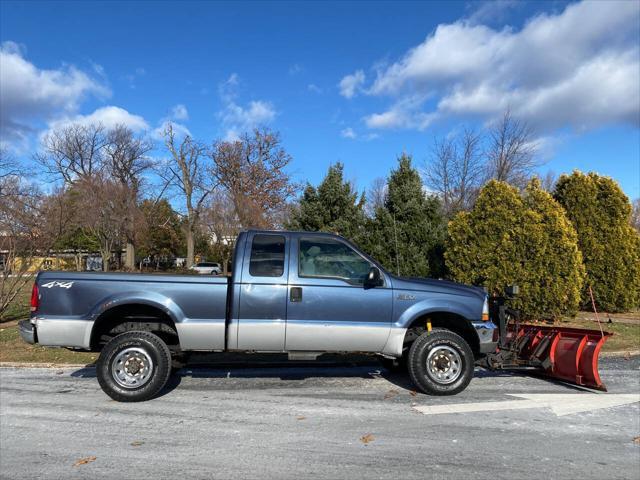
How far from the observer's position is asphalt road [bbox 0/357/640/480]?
396 cm

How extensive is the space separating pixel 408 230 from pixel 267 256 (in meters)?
8.74

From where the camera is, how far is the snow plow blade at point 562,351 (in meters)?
6.15

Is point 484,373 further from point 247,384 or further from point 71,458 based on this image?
point 71,458

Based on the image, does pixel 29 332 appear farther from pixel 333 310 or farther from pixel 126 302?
pixel 333 310

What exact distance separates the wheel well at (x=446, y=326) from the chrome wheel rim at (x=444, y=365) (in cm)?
36

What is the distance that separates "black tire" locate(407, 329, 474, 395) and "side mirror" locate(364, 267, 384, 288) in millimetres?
880

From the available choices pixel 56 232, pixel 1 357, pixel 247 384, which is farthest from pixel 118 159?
pixel 247 384

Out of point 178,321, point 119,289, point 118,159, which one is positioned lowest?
point 178,321

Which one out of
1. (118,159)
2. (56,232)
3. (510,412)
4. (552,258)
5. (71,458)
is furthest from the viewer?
(118,159)

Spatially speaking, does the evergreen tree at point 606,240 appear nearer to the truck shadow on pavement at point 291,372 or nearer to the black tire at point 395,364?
the truck shadow on pavement at point 291,372

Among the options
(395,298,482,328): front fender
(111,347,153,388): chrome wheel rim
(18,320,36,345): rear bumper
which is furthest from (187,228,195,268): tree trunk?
(395,298,482,328): front fender

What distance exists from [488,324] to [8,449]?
529cm

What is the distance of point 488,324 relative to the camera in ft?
19.9

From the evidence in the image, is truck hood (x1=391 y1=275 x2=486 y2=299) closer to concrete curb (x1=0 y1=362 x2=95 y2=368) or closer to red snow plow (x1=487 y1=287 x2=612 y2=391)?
red snow plow (x1=487 y1=287 x2=612 y2=391)
